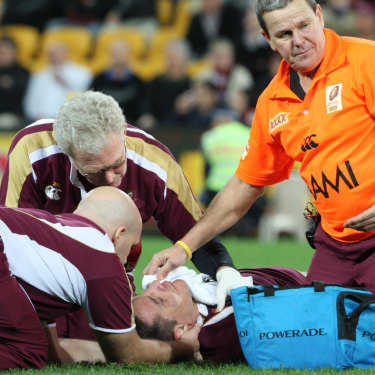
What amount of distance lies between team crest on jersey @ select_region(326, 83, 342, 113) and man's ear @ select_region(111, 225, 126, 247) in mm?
1183

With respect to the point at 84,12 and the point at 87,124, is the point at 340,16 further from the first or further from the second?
the point at 87,124

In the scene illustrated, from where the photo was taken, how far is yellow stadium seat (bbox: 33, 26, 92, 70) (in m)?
13.1

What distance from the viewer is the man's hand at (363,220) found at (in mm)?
3938

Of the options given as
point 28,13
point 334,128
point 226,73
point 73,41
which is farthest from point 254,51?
point 334,128

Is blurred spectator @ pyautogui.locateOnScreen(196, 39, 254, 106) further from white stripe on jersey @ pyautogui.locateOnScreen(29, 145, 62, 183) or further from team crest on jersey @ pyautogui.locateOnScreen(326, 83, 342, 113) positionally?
team crest on jersey @ pyautogui.locateOnScreen(326, 83, 342, 113)

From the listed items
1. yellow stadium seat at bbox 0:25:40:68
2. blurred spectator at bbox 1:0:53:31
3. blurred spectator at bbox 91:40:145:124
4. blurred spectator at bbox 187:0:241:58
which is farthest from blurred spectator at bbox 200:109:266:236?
blurred spectator at bbox 1:0:53:31

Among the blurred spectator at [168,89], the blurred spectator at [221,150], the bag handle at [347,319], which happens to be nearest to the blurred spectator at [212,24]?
the blurred spectator at [168,89]

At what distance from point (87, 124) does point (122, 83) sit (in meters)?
7.40

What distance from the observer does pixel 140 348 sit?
390 cm

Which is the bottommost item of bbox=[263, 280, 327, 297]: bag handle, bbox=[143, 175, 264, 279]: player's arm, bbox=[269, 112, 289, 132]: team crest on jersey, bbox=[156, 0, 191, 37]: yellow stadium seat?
bbox=[263, 280, 327, 297]: bag handle

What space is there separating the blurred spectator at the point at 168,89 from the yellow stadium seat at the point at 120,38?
1282 mm

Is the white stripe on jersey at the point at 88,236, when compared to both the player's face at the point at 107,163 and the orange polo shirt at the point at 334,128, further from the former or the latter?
the orange polo shirt at the point at 334,128

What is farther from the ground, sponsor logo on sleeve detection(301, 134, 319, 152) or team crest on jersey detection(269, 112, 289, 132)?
team crest on jersey detection(269, 112, 289, 132)

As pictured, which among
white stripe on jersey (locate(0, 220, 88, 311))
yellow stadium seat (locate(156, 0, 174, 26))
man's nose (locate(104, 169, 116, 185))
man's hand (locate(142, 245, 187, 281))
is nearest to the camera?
white stripe on jersey (locate(0, 220, 88, 311))
